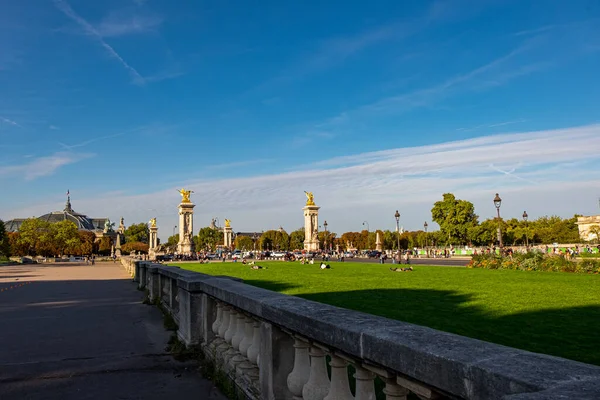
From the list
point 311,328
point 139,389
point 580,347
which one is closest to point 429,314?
point 580,347

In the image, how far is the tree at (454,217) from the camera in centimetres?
9075

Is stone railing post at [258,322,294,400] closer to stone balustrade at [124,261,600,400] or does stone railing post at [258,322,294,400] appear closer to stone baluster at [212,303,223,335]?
stone balustrade at [124,261,600,400]

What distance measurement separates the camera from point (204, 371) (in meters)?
6.46

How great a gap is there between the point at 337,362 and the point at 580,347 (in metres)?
6.38

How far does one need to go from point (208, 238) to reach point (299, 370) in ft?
574

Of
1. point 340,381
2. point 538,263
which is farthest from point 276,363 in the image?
point 538,263

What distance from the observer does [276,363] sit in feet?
14.0

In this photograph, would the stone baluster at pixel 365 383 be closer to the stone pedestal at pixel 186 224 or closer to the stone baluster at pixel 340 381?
the stone baluster at pixel 340 381

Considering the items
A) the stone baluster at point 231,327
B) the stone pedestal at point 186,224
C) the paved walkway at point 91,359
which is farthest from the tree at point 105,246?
the stone baluster at point 231,327

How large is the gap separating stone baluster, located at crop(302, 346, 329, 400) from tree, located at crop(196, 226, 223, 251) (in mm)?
170052

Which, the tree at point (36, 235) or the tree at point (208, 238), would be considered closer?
the tree at point (36, 235)

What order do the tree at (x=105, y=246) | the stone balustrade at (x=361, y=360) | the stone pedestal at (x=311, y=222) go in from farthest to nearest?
the tree at (x=105, y=246) < the stone pedestal at (x=311, y=222) < the stone balustrade at (x=361, y=360)

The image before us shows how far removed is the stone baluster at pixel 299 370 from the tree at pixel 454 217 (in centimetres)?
9140

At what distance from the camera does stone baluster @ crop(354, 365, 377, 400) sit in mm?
2988
